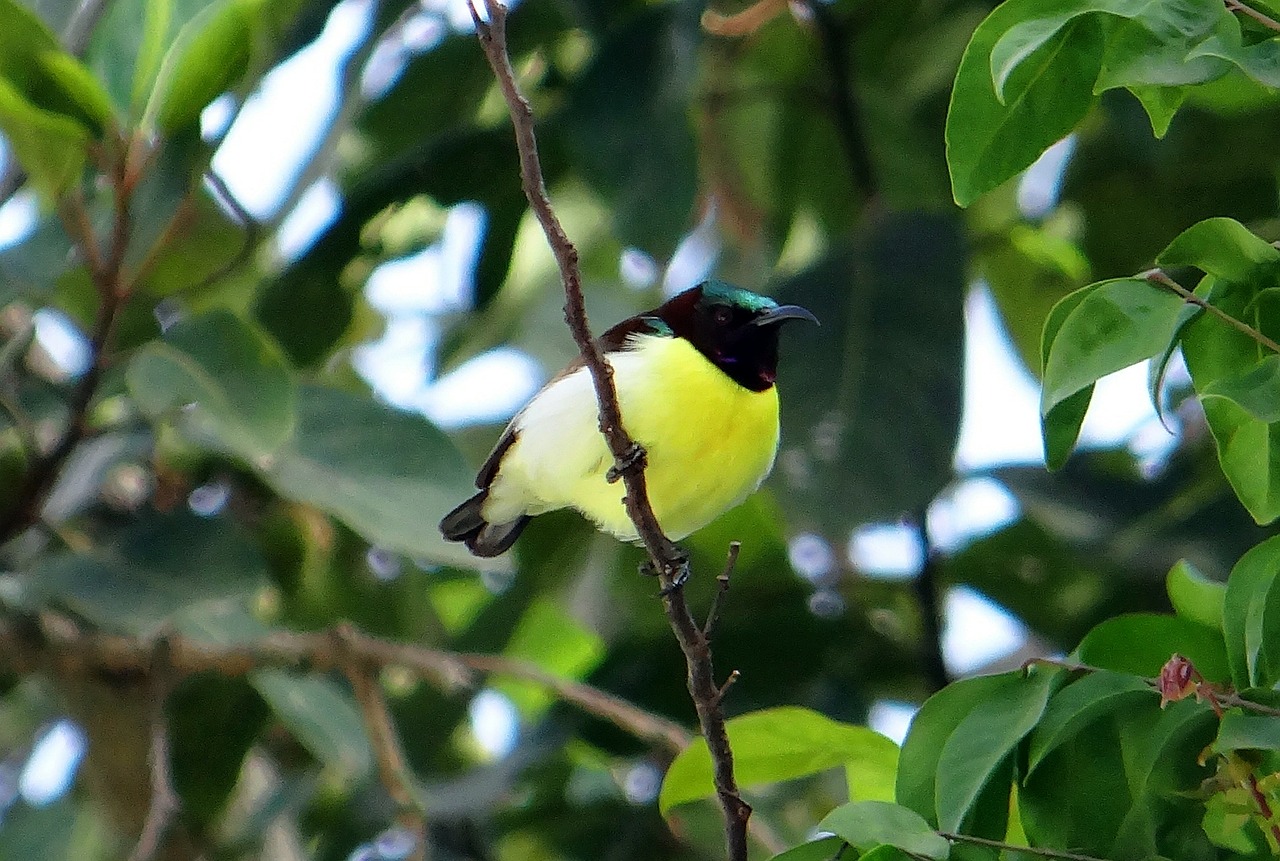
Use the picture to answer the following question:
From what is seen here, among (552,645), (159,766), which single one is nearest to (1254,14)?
(159,766)

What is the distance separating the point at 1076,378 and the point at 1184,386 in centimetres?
201

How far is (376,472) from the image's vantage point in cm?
326

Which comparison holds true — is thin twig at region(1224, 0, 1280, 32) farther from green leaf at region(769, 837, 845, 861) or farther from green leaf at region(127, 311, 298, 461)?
green leaf at region(127, 311, 298, 461)

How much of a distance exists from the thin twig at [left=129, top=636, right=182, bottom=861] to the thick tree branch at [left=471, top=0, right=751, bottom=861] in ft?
4.00

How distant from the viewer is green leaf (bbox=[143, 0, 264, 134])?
Answer: 286 cm

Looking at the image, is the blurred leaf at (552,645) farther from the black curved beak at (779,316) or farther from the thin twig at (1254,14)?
the thin twig at (1254,14)

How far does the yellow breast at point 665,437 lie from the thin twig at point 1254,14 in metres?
1.44

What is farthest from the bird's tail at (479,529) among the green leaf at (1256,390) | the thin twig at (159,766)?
the green leaf at (1256,390)

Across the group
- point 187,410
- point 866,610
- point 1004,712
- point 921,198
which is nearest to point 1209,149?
point 921,198

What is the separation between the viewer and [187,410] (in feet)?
11.1

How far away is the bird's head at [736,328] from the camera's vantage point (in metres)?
3.03

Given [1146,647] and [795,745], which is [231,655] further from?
[1146,647]

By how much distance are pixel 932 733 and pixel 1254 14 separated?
78 cm

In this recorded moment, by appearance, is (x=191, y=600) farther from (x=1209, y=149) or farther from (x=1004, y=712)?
(x=1209, y=149)
